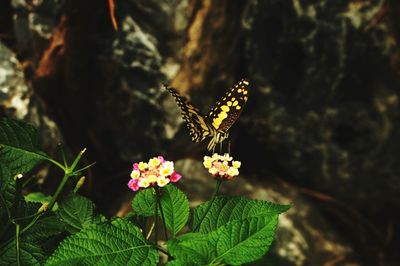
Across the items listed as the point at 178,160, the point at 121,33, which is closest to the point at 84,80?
the point at 121,33

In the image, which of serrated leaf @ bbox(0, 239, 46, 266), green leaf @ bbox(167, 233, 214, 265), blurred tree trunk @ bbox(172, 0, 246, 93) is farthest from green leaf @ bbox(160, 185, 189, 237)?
blurred tree trunk @ bbox(172, 0, 246, 93)

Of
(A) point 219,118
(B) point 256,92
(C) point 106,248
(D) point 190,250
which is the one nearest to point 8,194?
(C) point 106,248

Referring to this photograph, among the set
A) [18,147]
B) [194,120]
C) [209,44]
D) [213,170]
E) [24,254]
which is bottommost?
[24,254]

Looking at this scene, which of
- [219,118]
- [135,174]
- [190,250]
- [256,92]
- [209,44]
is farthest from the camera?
[256,92]

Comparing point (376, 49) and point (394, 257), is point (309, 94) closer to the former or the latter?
point (376, 49)

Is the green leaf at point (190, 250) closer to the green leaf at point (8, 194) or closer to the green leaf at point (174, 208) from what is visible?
the green leaf at point (174, 208)

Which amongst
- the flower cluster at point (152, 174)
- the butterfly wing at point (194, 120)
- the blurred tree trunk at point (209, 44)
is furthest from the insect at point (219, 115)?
the blurred tree trunk at point (209, 44)

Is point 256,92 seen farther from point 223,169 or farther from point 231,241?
point 231,241

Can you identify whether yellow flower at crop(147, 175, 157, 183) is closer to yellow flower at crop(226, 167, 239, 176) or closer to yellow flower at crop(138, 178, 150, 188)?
yellow flower at crop(138, 178, 150, 188)
